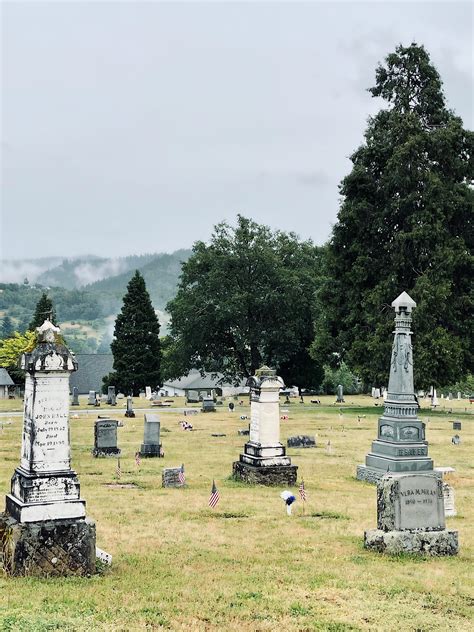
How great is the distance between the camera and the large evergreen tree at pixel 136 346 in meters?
59.3

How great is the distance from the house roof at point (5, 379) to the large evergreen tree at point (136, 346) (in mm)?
11124

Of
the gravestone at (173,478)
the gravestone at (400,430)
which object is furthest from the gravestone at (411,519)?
the gravestone at (400,430)

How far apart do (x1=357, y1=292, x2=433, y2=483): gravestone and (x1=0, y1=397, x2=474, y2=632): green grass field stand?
27.9 inches

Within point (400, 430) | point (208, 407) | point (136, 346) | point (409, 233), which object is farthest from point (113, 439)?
point (136, 346)

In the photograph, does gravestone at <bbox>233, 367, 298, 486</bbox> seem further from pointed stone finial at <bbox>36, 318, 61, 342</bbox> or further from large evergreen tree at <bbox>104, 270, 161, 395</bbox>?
large evergreen tree at <bbox>104, 270, 161, 395</bbox>

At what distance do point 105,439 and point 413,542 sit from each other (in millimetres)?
12054

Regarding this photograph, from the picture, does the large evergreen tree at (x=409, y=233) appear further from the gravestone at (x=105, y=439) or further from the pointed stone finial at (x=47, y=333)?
the pointed stone finial at (x=47, y=333)

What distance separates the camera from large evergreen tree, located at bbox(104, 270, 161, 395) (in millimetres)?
59312

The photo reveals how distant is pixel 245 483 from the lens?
51.7ft

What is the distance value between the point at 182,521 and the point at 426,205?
27.4 metres

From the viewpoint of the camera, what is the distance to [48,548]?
26.7 ft

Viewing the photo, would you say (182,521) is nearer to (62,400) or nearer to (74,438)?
(62,400)

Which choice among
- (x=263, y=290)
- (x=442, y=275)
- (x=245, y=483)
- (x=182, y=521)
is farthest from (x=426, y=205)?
(x=182, y=521)

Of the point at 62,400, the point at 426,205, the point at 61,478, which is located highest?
the point at 426,205
